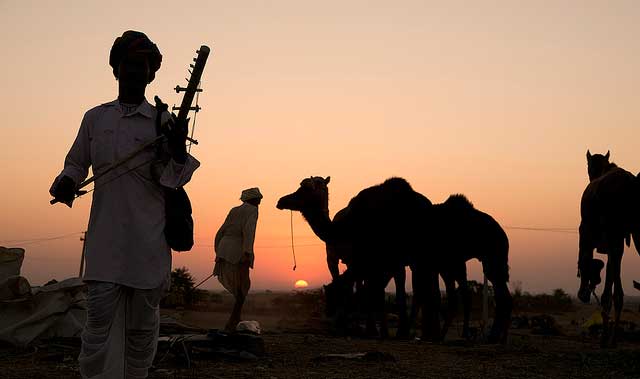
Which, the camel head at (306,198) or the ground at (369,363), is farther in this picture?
the camel head at (306,198)

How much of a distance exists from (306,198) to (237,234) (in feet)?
5.90

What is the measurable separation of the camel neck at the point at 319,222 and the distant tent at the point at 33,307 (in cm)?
472

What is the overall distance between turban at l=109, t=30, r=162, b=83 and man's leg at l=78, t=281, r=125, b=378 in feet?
4.56

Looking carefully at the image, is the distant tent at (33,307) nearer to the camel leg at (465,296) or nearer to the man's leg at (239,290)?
the man's leg at (239,290)

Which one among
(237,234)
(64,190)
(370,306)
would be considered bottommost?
(370,306)

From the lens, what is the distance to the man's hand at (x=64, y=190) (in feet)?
15.3

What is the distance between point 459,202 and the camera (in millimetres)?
14461

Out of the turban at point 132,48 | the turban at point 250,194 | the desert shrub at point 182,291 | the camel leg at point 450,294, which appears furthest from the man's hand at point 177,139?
the desert shrub at point 182,291

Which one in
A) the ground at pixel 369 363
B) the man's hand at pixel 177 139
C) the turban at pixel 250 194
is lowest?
the ground at pixel 369 363

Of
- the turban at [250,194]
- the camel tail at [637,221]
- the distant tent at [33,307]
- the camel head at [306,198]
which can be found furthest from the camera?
the camel head at [306,198]

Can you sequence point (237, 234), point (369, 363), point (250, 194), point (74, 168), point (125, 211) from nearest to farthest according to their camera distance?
1. point (125, 211)
2. point (74, 168)
3. point (369, 363)
4. point (237, 234)
5. point (250, 194)

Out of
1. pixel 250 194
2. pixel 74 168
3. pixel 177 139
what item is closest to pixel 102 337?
pixel 74 168

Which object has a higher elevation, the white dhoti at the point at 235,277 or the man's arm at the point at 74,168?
the man's arm at the point at 74,168

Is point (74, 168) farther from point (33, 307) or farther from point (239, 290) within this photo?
point (239, 290)
